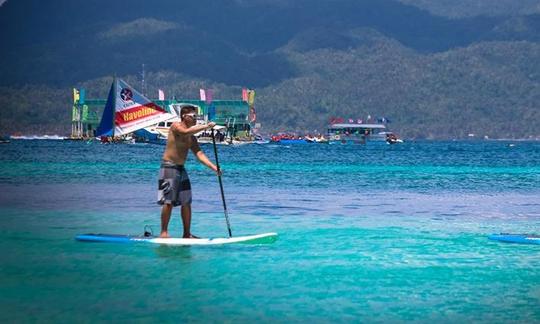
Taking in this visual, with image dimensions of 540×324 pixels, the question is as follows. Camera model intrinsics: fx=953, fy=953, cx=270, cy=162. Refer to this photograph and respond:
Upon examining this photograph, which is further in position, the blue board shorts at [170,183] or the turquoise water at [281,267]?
the blue board shorts at [170,183]

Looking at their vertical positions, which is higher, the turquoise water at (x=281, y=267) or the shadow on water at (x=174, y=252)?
the shadow on water at (x=174, y=252)

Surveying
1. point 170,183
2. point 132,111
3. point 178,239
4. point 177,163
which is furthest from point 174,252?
point 132,111

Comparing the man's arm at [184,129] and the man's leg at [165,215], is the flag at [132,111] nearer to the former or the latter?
the man's leg at [165,215]

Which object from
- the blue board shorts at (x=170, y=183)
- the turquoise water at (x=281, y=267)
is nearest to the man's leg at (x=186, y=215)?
the blue board shorts at (x=170, y=183)

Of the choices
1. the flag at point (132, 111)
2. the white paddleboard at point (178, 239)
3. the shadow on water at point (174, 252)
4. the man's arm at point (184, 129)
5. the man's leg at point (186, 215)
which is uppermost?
the flag at point (132, 111)

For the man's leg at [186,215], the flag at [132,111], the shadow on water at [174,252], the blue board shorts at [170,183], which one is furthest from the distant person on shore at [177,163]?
the flag at [132,111]

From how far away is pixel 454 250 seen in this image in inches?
699

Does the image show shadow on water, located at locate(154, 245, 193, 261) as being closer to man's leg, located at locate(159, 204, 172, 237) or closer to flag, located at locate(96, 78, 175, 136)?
man's leg, located at locate(159, 204, 172, 237)

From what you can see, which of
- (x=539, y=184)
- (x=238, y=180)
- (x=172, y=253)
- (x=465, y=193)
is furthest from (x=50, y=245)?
(x=539, y=184)

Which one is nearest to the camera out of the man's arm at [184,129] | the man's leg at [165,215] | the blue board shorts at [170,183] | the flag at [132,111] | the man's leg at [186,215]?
the man's arm at [184,129]

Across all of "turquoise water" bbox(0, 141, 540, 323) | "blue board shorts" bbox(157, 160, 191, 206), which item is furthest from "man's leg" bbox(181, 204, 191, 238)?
"turquoise water" bbox(0, 141, 540, 323)

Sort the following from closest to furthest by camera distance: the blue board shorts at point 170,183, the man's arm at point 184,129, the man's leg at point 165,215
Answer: the man's arm at point 184,129 < the blue board shorts at point 170,183 < the man's leg at point 165,215

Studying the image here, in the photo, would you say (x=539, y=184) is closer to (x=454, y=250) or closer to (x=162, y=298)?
(x=454, y=250)

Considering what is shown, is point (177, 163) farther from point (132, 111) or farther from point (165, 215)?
point (132, 111)
